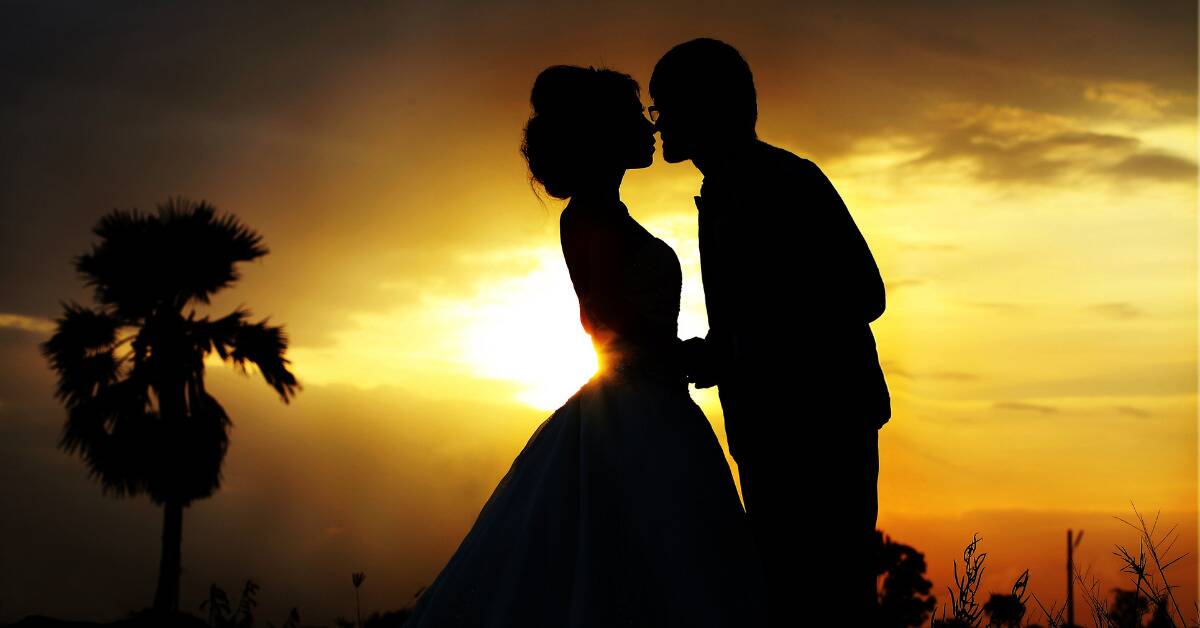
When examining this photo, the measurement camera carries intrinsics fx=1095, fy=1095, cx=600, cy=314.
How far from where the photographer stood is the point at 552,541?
4.34 metres

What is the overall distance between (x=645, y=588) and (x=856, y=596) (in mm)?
841

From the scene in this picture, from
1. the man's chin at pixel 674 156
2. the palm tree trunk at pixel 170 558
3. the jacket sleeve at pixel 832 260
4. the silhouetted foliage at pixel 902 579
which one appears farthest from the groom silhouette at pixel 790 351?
the palm tree trunk at pixel 170 558

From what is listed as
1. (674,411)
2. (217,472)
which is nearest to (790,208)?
(674,411)

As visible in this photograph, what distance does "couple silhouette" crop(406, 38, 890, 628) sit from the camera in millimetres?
4270

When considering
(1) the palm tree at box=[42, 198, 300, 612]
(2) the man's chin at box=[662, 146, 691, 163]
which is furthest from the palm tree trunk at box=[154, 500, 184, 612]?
(2) the man's chin at box=[662, 146, 691, 163]

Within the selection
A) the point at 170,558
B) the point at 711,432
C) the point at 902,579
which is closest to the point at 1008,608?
the point at 711,432

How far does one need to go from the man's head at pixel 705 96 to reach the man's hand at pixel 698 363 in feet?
2.69

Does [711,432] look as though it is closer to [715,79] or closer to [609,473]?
[609,473]

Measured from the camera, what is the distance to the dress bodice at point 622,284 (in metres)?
4.80

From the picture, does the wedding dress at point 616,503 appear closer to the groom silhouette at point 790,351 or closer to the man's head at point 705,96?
the groom silhouette at point 790,351

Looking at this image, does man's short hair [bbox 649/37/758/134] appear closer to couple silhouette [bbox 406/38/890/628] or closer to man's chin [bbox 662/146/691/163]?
couple silhouette [bbox 406/38/890/628]

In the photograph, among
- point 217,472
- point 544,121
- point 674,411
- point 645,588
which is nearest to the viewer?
point 645,588

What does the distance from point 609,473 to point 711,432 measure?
1.69 feet

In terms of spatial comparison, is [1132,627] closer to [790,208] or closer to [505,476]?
[790,208]
